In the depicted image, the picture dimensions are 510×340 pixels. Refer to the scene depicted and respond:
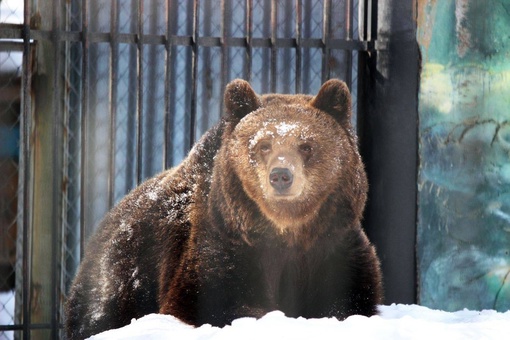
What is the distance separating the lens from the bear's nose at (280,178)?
456 cm

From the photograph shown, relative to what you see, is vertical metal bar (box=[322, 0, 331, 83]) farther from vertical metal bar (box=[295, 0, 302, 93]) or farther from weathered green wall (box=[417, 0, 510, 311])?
weathered green wall (box=[417, 0, 510, 311])

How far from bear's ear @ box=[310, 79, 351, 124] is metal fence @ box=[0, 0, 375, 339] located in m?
0.79

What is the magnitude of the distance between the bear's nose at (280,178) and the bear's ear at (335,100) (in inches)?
20.3

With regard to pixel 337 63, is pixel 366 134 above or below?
below

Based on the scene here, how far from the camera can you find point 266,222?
4.84 meters

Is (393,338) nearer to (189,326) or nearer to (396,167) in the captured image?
(189,326)

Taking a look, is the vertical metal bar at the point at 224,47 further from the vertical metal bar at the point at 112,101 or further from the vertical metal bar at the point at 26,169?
the vertical metal bar at the point at 26,169

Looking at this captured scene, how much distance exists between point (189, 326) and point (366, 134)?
185 cm

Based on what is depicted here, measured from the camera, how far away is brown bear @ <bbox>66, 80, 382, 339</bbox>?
15.5ft

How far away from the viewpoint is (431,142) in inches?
226

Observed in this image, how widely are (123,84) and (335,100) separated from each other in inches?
66.4

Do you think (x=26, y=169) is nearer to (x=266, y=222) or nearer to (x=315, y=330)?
(x=266, y=222)

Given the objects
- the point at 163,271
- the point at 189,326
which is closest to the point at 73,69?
the point at 163,271

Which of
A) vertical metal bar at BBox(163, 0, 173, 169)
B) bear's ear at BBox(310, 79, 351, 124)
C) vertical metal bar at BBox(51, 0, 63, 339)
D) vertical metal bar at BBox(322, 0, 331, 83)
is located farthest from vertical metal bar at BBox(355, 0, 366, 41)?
vertical metal bar at BBox(51, 0, 63, 339)
